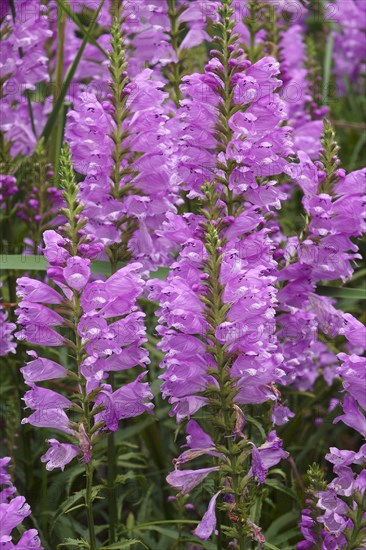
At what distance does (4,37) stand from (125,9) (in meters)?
0.67

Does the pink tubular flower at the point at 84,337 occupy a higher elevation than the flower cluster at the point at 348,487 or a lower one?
higher

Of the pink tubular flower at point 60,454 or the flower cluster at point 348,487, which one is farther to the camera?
the pink tubular flower at point 60,454

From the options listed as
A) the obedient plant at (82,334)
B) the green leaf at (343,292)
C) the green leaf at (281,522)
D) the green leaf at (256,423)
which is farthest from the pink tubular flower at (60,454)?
the green leaf at (343,292)

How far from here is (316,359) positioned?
5.01 m

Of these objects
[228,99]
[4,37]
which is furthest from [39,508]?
[4,37]

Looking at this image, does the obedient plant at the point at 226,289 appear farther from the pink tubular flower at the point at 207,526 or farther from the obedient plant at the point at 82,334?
the obedient plant at the point at 82,334

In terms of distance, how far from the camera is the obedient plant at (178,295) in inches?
114

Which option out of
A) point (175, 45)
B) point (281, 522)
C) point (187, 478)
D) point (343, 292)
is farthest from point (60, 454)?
point (175, 45)

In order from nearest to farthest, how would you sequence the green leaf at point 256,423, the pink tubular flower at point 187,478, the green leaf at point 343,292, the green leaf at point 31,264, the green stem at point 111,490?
the pink tubular flower at point 187,478, the green leaf at point 256,423, the green stem at point 111,490, the green leaf at point 31,264, the green leaf at point 343,292

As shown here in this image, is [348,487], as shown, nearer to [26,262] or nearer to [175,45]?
[26,262]

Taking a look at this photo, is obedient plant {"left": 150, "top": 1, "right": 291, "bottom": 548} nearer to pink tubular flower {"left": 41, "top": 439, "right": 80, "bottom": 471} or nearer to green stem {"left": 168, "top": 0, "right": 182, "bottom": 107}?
pink tubular flower {"left": 41, "top": 439, "right": 80, "bottom": 471}

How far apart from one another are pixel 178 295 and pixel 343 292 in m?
1.16

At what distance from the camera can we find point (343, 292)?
380cm

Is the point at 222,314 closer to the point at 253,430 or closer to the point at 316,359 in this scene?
the point at 253,430
